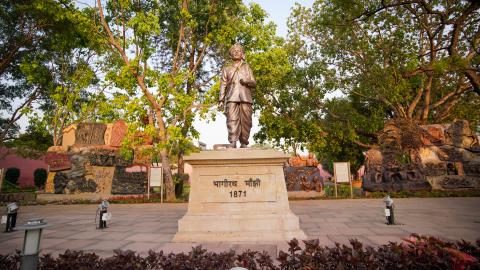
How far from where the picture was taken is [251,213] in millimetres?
5695

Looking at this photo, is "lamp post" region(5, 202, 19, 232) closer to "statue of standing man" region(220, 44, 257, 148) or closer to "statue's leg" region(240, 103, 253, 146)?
"statue of standing man" region(220, 44, 257, 148)

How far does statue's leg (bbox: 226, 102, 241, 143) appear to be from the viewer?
6.42 metres

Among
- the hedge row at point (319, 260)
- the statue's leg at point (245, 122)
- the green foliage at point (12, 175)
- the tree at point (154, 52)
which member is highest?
the tree at point (154, 52)

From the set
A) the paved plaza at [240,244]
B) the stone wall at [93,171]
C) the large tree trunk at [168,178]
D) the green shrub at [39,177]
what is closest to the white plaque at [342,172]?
the paved plaza at [240,244]

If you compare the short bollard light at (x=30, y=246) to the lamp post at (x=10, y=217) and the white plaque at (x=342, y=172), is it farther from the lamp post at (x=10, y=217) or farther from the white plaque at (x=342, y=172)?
the white plaque at (x=342, y=172)

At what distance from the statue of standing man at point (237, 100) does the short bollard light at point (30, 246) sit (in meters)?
4.01

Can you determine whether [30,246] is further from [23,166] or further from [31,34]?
[23,166]

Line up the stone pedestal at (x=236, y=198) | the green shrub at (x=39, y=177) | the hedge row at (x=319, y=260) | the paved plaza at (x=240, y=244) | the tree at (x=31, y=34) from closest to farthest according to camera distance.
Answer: the hedge row at (x=319, y=260) < the paved plaza at (x=240, y=244) < the stone pedestal at (x=236, y=198) < the tree at (x=31, y=34) < the green shrub at (x=39, y=177)

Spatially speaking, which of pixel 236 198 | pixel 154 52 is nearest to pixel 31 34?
pixel 154 52

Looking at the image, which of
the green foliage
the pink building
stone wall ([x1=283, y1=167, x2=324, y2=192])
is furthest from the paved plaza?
the pink building

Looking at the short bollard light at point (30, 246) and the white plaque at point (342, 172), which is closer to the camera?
the short bollard light at point (30, 246)

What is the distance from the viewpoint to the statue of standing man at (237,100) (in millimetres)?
6484

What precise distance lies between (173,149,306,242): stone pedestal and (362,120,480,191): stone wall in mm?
12166

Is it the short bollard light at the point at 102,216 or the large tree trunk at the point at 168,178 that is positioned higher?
the large tree trunk at the point at 168,178
